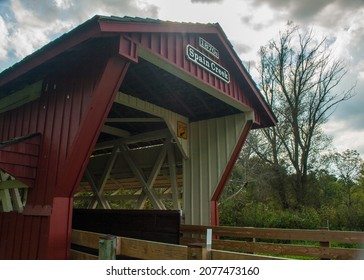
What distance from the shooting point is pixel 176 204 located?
6.80m

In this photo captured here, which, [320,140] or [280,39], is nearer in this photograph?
[320,140]

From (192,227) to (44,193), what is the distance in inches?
110

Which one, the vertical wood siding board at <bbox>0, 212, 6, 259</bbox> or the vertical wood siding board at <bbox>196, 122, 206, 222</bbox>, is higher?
the vertical wood siding board at <bbox>196, 122, 206, 222</bbox>

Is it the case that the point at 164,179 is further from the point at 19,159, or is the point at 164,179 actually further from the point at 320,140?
the point at 320,140

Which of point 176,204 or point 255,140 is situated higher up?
point 255,140

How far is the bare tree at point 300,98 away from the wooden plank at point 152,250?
13.7 meters

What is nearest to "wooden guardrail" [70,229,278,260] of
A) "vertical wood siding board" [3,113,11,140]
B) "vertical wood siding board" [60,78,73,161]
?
"vertical wood siding board" [60,78,73,161]

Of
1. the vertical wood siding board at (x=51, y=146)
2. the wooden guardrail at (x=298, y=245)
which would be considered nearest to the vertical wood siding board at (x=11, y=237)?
the vertical wood siding board at (x=51, y=146)

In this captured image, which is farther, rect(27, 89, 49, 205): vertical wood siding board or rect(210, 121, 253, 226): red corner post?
rect(210, 121, 253, 226): red corner post

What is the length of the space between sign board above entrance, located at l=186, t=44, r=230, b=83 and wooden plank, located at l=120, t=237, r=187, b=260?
2755 mm

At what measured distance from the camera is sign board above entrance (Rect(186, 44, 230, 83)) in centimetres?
467

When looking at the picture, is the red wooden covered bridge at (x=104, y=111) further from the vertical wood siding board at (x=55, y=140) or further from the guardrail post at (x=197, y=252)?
the guardrail post at (x=197, y=252)

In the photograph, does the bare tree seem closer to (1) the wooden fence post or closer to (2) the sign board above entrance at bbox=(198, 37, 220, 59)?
(2) the sign board above entrance at bbox=(198, 37, 220, 59)

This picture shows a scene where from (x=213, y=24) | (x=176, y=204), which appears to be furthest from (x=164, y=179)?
(x=213, y=24)
